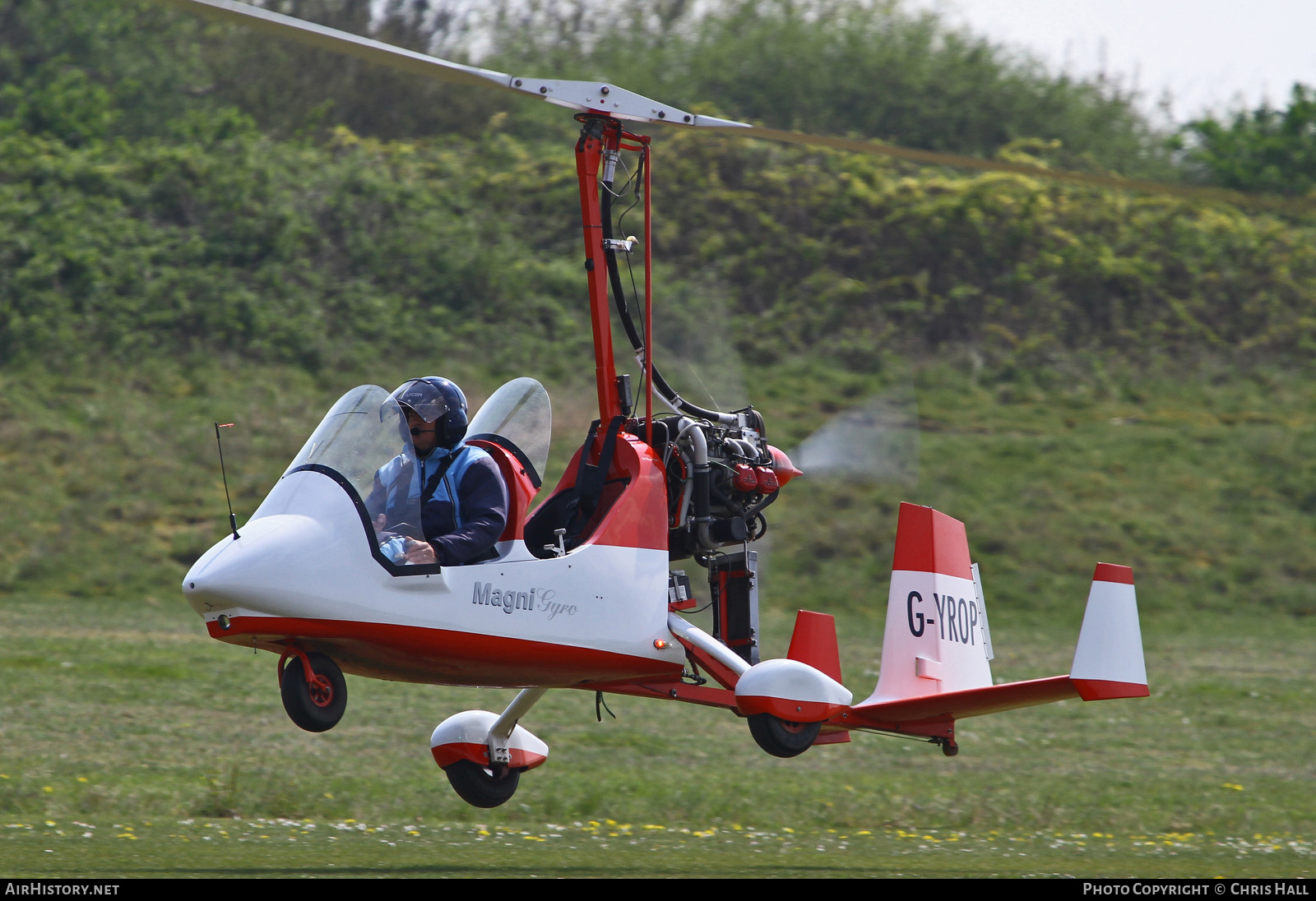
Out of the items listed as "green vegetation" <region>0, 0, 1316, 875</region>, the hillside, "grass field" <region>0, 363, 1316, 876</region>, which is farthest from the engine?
the hillside

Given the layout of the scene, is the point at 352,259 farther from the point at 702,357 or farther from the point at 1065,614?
→ the point at 702,357

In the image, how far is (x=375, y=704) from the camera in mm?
16328

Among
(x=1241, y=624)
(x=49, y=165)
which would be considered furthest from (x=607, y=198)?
(x=49, y=165)

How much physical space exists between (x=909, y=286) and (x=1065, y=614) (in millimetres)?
8890

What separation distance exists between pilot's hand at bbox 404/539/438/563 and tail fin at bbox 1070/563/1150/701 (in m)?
3.19

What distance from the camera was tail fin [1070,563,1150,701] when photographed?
23.8 feet

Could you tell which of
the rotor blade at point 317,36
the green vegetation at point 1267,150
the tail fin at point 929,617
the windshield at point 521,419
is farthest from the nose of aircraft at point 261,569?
the green vegetation at point 1267,150

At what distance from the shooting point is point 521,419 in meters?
7.93

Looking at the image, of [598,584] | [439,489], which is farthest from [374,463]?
[598,584]

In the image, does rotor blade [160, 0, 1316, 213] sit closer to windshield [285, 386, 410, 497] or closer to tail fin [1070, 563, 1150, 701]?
windshield [285, 386, 410, 497]

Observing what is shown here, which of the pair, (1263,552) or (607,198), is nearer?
(607,198)

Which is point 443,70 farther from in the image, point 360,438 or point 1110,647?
point 1110,647

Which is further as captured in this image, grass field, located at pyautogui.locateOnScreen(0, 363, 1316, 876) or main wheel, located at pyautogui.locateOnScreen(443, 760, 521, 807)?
grass field, located at pyautogui.locateOnScreen(0, 363, 1316, 876)

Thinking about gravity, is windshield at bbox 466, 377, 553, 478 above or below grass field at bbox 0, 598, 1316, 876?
above
